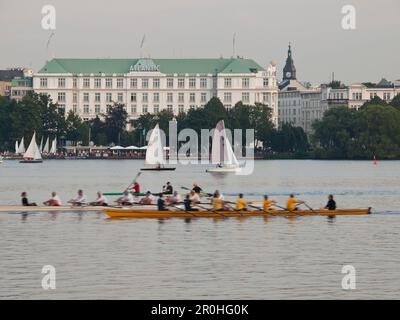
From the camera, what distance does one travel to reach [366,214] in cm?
8756

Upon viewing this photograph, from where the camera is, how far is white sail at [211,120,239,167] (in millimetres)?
151500

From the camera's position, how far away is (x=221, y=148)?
518ft

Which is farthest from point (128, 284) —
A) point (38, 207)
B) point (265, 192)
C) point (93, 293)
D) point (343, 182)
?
point (343, 182)

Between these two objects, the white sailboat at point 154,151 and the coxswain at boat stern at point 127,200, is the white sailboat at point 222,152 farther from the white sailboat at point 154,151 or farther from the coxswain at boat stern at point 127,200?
the coxswain at boat stern at point 127,200

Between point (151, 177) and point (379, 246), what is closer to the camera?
point (379, 246)

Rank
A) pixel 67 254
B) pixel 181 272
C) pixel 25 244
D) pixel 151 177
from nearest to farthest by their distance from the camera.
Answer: pixel 181 272 < pixel 67 254 < pixel 25 244 < pixel 151 177

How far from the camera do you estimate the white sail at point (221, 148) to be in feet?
497

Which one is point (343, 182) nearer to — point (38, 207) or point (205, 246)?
point (38, 207)

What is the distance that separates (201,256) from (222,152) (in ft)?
309

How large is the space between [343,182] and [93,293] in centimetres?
9570
